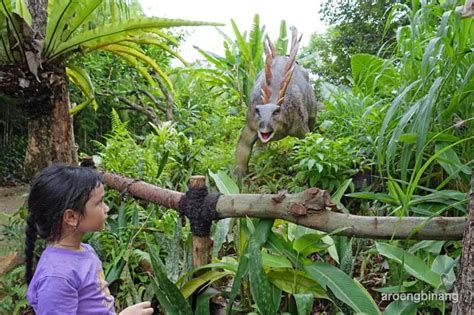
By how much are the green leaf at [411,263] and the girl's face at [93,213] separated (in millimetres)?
1055

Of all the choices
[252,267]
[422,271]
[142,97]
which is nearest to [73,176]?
[252,267]

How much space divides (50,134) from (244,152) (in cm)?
149

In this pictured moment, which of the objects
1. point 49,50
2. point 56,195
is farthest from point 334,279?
point 49,50

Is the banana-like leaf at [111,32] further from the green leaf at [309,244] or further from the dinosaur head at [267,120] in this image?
the green leaf at [309,244]

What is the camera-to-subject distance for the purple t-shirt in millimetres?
1241

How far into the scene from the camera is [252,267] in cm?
178

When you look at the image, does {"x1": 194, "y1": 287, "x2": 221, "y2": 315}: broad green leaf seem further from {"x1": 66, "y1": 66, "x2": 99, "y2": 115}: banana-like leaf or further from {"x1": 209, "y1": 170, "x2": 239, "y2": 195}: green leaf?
{"x1": 66, "y1": 66, "x2": 99, "y2": 115}: banana-like leaf

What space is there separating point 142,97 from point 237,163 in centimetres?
229

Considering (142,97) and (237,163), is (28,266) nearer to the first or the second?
(237,163)

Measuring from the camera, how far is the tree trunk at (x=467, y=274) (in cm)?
115

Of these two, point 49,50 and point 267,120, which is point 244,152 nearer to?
point 267,120

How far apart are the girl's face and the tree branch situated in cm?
70

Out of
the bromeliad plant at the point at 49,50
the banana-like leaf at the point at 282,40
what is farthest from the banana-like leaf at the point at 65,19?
the banana-like leaf at the point at 282,40

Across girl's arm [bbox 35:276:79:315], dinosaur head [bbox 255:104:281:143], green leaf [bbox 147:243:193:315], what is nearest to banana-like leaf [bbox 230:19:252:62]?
dinosaur head [bbox 255:104:281:143]
